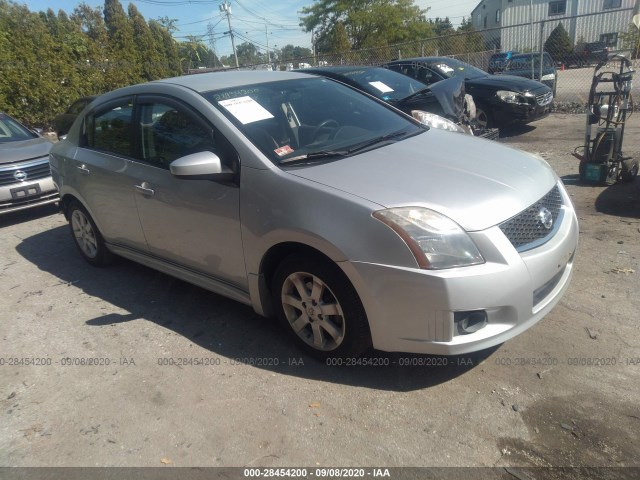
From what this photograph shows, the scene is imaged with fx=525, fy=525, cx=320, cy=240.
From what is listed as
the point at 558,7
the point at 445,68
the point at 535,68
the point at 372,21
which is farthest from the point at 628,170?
the point at 558,7

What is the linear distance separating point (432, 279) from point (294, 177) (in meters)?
1.03

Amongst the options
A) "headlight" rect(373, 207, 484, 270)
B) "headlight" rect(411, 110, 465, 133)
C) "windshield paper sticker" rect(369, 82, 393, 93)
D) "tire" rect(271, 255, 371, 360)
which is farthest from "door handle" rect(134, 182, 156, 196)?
"windshield paper sticker" rect(369, 82, 393, 93)

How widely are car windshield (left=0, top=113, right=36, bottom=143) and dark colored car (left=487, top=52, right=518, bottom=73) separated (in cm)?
1509

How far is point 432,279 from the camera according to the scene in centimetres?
261

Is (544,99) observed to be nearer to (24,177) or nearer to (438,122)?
(438,122)

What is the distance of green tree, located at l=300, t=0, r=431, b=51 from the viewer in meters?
40.0

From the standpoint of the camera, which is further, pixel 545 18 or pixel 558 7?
pixel 558 7

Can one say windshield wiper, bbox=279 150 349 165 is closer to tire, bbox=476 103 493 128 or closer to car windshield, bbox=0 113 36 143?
car windshield, bbox=0 113 36 143

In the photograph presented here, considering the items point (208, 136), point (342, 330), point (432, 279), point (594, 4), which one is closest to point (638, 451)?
point (432, 279)

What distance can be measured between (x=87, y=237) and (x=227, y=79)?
229cm

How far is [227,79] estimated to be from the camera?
404 cm

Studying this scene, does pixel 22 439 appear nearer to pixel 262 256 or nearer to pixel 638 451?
pixel 262 256

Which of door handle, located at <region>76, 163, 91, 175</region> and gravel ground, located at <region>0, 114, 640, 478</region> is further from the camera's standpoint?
door handle, located at <region>76, 163, 91, 175</region>

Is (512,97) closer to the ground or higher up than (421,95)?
closer to the ground
